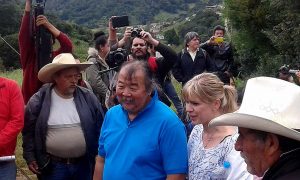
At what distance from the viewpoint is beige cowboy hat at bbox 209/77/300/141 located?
1.93m

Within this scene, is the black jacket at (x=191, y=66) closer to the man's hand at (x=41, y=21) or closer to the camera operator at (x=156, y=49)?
the camera operator at (x=156, y=49)

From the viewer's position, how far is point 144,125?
304 centimetres

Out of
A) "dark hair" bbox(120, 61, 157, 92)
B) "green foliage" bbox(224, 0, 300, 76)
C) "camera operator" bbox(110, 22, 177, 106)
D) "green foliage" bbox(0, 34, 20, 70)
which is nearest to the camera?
"dark hair" bbox(120, 61, 157, 92)

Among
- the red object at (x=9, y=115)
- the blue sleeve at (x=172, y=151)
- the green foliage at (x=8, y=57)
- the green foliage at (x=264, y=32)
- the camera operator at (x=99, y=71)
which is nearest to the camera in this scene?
the blue sleeve at (x=172, y=151)

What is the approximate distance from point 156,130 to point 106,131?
43 centimetres

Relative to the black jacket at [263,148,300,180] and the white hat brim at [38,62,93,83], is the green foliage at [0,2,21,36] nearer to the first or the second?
the white hat brim at [38,62,93,83]

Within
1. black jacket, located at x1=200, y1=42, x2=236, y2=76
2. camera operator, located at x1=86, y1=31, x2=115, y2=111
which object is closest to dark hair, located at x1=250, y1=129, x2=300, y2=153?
camera operator, located at x1=86, y1=31, x2=115, y2=111

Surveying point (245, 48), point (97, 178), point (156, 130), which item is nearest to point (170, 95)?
point (97, 178)

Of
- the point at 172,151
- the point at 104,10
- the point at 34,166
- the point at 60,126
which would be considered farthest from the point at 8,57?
the point at 104,10

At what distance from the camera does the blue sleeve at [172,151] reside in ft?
9.68

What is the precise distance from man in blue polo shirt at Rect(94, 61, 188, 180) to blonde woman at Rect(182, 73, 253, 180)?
4.0 inches

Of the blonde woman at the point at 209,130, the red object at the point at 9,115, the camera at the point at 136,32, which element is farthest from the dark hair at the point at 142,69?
the camera at the point at 136,32

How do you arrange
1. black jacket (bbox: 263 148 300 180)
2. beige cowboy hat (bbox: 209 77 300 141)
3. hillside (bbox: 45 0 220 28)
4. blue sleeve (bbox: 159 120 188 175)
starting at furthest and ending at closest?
hillside (bbox: 45 0 220 28) < blue sleeve (bbox: 159 120 188 175) < beige cowboy hat (bbox: 209 77 300 141) < black jacket (bbox: 263 148 300 180)

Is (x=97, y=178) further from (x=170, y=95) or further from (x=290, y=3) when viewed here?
(x=290, y=3)
